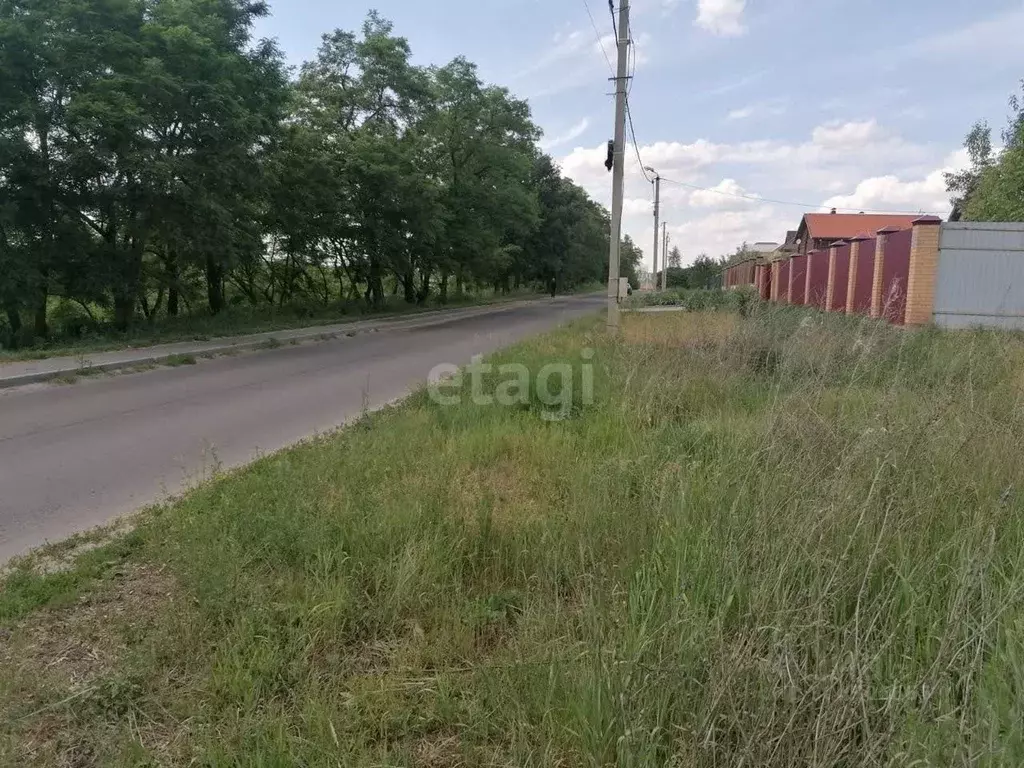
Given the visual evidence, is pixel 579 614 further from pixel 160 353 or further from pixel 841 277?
pixel 841 277

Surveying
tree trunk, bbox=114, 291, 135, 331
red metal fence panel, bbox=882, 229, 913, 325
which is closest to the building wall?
red metal fence panel, bbox=882, 229, 913, 325

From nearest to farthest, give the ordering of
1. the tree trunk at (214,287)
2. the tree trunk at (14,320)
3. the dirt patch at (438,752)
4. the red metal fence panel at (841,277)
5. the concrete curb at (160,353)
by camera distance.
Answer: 1. the dirt patch at (438,752)
2. the concrete curb at (160,353)
3. the tree trunk at (14,320)
4. the red metal fence panel at (841,277)
5. the tree trunk at (214,287)

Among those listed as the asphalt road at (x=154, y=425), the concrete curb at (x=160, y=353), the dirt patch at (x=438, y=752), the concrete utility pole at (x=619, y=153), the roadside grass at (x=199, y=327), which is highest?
the concrete utility pole at (x=619, y=153)

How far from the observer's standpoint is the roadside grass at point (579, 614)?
1.82 metres

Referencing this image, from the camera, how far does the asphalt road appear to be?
15.2ft

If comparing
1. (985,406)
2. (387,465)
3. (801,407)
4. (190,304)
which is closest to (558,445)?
(387,465)

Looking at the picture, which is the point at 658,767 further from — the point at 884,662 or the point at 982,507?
the point at 982,507

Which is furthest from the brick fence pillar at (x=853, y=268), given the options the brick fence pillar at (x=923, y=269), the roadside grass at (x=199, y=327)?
the roadside grass at (x=199, y=327)

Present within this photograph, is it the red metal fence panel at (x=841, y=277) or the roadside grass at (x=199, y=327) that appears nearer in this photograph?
the roadside grass at (x=199, y=327)

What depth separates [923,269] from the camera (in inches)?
510

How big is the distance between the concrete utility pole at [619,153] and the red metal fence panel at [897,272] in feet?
17.7

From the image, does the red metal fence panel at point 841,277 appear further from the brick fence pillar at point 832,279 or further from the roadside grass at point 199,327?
the roadside grass at point 199,327

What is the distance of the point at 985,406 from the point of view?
→ 13.5 ft

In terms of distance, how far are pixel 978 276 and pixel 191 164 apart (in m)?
16.9
